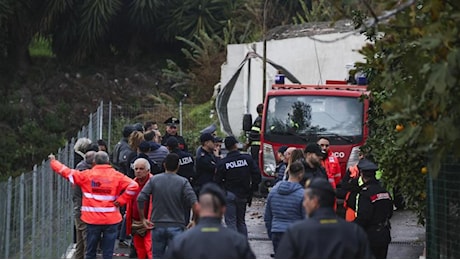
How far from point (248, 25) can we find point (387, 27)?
82.7 ft

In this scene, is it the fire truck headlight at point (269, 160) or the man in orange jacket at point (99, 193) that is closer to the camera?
the man in orange jacket at point (99, 193)

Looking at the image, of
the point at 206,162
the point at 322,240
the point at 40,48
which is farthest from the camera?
the point at 40,48

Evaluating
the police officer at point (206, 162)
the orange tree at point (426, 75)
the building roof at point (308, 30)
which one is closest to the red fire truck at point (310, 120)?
the police officer at point (206, 162)

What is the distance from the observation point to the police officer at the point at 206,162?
50.2 ft

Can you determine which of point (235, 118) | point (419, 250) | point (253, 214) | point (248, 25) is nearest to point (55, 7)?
point (248, 25)

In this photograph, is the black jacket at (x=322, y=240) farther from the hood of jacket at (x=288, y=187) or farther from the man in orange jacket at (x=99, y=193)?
the man in orange jacket at (x=99, y=193)

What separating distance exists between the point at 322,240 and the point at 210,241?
32.8 inches

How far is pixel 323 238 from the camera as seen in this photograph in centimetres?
771

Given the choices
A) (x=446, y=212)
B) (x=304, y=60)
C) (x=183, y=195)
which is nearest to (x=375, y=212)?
(x=446, y=212)

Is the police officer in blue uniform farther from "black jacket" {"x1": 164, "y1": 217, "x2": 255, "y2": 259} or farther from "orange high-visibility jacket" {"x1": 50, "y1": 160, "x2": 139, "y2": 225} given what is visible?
"black jacket" {"x1": 164, "y1": 217, "x2": 255, "y2": 259}

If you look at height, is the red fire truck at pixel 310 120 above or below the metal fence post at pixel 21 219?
above

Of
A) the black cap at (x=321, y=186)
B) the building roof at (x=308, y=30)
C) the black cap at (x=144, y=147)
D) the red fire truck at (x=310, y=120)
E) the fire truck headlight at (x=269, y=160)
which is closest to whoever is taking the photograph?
the black cap at (x=321, y=186)

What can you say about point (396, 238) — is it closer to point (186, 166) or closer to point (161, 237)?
point (186, 166)

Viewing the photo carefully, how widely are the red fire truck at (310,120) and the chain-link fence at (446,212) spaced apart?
27.8 ft
